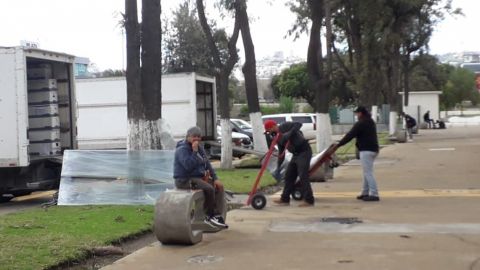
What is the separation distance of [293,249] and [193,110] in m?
13.5

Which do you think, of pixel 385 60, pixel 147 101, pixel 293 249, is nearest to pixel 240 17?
pixel 147 101

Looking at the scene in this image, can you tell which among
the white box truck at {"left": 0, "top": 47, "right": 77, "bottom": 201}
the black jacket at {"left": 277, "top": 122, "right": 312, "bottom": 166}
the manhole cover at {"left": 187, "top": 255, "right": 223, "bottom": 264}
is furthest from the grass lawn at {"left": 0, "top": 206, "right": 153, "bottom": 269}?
the black jacket at {"left": 277, "top": 122, "right": 312, "bottom": 166}

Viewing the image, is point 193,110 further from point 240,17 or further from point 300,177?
point 300,177

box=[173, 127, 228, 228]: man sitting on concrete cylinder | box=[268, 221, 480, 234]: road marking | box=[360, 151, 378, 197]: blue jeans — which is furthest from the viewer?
box=[360, 151, 378, 197]: blue jeans

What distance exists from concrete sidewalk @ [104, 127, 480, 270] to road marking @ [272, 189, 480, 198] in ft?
0.06

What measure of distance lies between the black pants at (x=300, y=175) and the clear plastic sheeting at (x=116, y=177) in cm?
207

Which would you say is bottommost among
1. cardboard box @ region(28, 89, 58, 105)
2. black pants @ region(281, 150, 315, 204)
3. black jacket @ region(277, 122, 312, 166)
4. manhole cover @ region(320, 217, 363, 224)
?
manhole cover @ region(320, 217, 363, 224)

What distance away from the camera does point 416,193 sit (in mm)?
13242

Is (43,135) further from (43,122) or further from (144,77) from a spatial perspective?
(144,77)

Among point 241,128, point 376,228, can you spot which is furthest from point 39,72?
point 241,128

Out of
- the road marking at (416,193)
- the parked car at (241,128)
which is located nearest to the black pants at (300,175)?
the road marking at (416,193)

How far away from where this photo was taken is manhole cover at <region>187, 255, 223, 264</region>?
24.3ft

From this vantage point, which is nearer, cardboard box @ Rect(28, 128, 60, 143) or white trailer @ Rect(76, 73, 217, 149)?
cardboard box @ Rect(28, 128, 60, 143)

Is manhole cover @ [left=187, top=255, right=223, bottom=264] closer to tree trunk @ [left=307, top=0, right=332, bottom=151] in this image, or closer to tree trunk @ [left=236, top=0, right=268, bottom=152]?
tree trunk @ [left=236, top=0, right=268, bottom=152]
